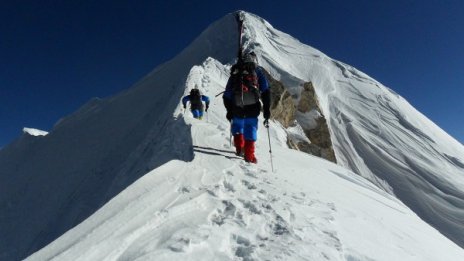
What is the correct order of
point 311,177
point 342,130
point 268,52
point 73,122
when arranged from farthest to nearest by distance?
1. point 73,122
2. point 268,52
3. point 342,130
4. point 311,177

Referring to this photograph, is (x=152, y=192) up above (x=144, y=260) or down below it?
above

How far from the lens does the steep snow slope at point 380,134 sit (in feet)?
61.8

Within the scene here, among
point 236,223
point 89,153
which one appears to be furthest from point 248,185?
point 89,153

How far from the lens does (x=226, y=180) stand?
18.0 ft

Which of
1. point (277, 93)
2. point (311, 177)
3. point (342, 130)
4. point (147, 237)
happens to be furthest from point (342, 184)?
point (342, 130)

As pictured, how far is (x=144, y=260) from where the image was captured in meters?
3.09

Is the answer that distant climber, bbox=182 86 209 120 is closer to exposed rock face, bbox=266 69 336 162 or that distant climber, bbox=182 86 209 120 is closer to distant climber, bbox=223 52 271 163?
distant climber, bbox=223 52 271 163

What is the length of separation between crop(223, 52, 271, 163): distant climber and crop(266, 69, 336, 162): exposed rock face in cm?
1221

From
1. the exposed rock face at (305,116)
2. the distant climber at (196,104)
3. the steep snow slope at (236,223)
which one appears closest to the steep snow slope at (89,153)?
the distant climber at (196,104)

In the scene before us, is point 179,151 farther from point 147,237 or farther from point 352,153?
point 352,153

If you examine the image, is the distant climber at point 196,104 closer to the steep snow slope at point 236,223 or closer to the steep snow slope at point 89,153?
the steep snow slope at point 89,153

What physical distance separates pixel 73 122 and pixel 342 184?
2591 cm

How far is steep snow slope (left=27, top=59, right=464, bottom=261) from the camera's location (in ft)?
11.1

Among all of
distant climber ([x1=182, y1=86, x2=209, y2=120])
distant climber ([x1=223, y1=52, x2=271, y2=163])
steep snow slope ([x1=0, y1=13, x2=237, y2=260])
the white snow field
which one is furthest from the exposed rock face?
distant climber ([x1=223, y1=52, x2=271, y2=163])
